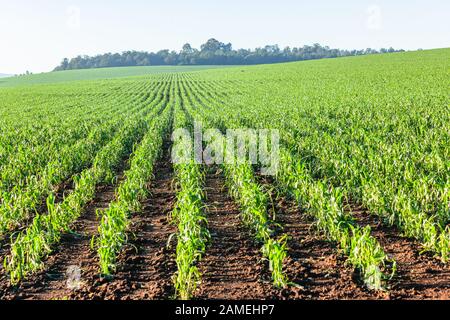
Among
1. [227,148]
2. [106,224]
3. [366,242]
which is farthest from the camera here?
[227,148]

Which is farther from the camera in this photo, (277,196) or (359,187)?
(277,196)

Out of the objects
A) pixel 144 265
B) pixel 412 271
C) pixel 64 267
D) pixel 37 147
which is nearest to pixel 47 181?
pixel 37 147

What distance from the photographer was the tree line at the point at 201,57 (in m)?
136

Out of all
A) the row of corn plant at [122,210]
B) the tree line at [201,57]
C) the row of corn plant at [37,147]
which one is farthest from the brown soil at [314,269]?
the tree line at [201,57]

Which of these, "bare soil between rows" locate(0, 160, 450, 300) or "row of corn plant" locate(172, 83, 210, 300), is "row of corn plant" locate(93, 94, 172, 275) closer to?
"bare soil between rows" locate(0, 160, 450, 300)

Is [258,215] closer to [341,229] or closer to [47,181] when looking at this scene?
[341,229]

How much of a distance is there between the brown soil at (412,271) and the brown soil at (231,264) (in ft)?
4.74

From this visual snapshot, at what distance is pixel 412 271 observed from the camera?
17.9 ft

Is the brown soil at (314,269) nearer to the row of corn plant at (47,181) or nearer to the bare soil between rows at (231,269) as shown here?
the bare soil between rows at (231,269)

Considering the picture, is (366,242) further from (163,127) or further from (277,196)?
(163,127)

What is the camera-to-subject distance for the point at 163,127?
1816 cm

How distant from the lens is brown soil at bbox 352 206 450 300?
4914 millimetres
